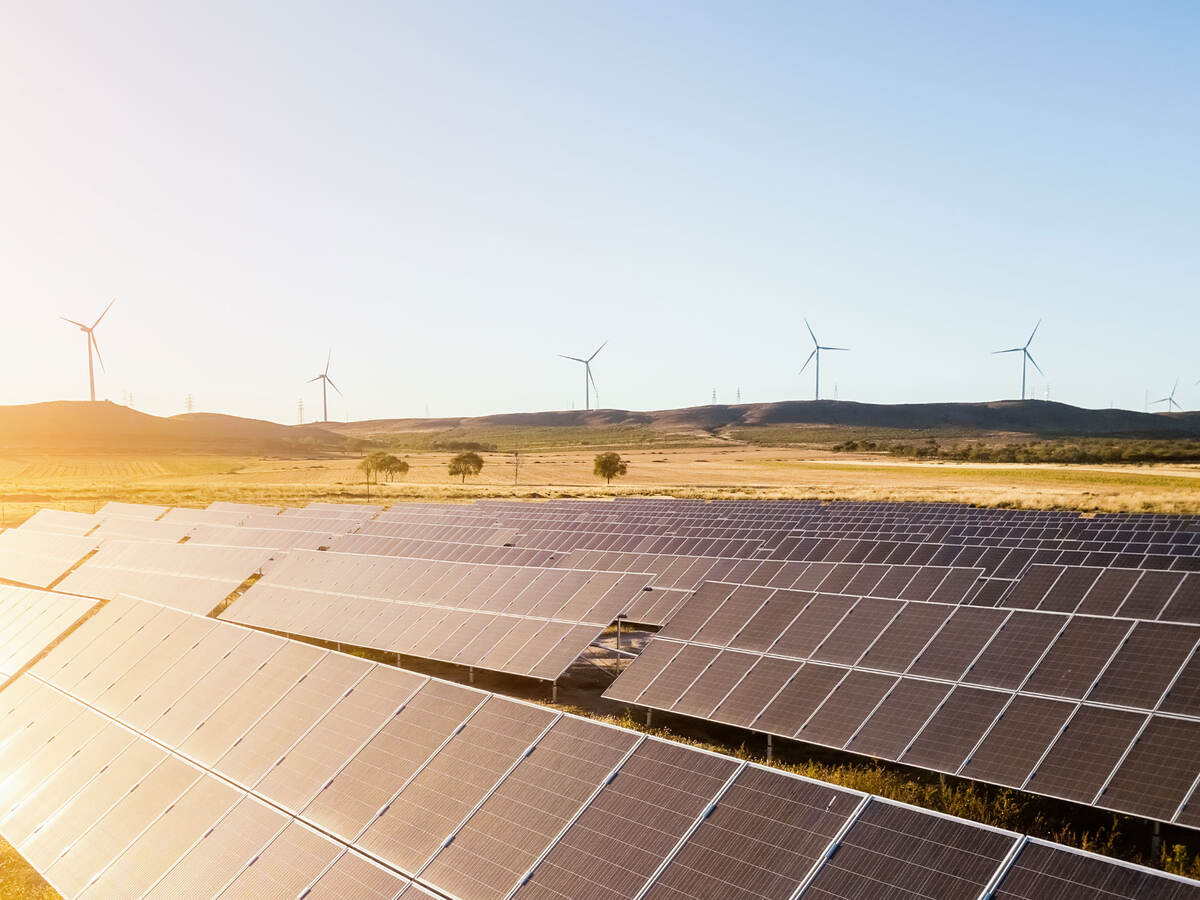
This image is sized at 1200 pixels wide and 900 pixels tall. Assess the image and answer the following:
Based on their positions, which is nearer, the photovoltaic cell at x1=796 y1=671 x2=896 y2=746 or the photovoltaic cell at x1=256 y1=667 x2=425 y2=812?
the photovoltaic cell at x1=256 y1=667 x2=425 y2=812

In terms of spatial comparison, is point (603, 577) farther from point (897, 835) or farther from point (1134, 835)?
point (897, 835)

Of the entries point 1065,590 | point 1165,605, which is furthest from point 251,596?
point 1165,605

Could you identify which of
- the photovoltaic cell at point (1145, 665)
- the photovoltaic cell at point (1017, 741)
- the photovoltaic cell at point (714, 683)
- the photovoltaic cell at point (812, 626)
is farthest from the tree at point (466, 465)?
the photovoltaic cell at point (1017, 741)

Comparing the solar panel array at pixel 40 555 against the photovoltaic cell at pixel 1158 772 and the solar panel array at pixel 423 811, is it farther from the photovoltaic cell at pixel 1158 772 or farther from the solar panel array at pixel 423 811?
the photovoltaic cell at pixel 1158 772

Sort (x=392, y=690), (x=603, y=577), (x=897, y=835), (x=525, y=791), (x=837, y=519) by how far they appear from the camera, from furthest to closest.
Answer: (x=837, y=519) < (x=603, y=577) < (x=392, y=690) < (x=525, y=791) < (x=897, y=835)

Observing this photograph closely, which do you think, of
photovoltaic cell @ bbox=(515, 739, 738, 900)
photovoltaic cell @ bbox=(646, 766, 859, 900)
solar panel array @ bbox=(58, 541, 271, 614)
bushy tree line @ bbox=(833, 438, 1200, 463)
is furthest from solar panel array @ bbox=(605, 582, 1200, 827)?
bushy tree line @ bbox=(833, 438, 1200, 463)

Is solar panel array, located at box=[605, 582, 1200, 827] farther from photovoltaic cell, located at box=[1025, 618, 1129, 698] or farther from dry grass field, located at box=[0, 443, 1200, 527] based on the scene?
dry grass field, located at box=[0, 443, 1200, 527]
